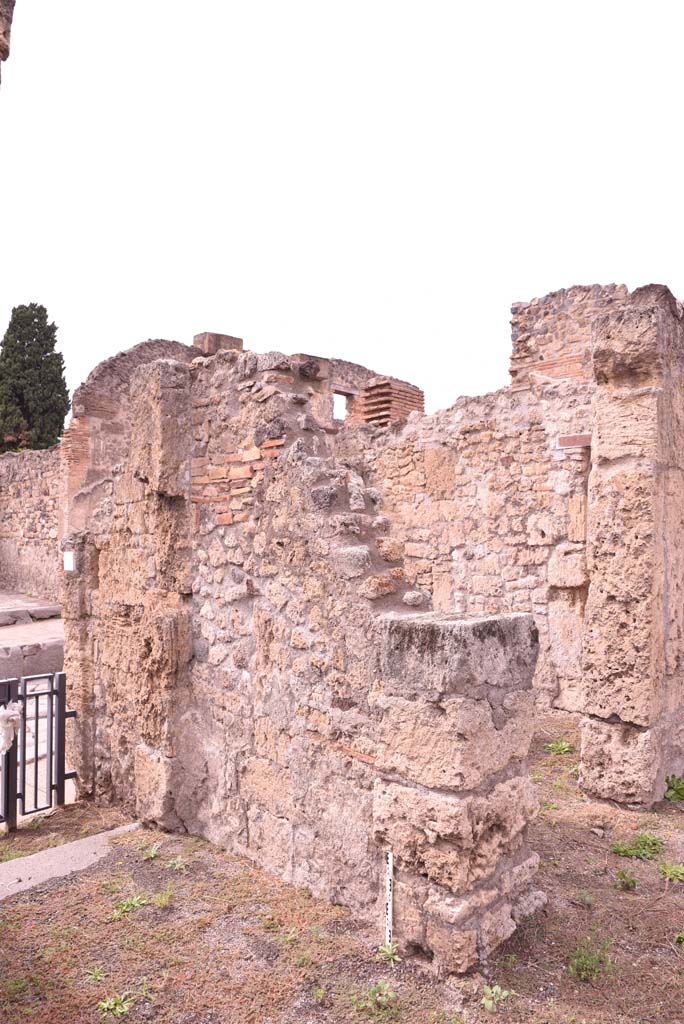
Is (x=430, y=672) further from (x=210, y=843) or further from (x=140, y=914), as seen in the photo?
(x=210, y=843)

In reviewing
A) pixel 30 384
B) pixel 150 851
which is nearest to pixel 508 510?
pixel 150 851

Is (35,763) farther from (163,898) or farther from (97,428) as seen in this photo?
(97,428)

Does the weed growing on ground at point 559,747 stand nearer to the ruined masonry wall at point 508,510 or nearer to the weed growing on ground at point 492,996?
the ruined masonry wall at point 508,510

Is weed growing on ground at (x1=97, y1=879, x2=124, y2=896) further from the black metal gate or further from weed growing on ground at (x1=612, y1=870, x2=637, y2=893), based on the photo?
weed growing on ground at (x1=612, y1=870, x2=637, y2=893)

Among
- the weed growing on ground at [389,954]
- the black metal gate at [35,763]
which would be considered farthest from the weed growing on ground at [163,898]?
the black metal gate at [35,763]

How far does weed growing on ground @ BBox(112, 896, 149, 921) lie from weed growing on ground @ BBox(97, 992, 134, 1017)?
0.61m

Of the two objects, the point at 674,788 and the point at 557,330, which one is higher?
the point at 557,330

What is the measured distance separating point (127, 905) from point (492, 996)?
1.82 m

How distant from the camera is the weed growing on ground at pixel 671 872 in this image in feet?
11.4

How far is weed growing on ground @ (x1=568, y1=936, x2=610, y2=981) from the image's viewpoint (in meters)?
2.65

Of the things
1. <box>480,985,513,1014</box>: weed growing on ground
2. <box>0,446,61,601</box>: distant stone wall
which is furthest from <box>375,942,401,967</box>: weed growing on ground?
<box>0,446,61,601</box>: distant stone wall

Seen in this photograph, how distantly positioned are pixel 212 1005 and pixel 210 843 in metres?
1.52

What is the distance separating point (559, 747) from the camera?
549 cm

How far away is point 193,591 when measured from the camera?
4.39 meters
